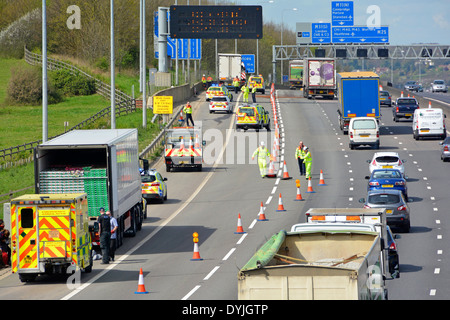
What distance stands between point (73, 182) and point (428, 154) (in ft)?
92.4

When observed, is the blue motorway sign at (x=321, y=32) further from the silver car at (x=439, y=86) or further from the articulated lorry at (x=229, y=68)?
the articulated lorry at (x=229, y=68)

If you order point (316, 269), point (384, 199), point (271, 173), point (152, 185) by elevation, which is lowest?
point (384, 199)

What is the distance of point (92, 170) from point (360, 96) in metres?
32.6

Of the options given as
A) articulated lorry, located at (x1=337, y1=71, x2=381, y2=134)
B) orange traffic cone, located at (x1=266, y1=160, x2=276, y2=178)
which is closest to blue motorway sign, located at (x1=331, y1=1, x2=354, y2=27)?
articulated lorry, located at (x1=337, y1=71, x2=381, y2=134)

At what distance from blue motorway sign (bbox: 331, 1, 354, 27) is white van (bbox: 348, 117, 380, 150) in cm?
5245

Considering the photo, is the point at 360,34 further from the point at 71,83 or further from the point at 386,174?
the point at 386,174

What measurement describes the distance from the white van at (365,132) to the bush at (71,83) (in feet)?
133

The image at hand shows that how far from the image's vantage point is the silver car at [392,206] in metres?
28.5

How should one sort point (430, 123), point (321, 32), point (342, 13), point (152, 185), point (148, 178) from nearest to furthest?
point (148, 178), point (152, 185), point (430, 123), point (342, 13), point (321, 32)

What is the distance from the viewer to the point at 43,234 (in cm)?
2148

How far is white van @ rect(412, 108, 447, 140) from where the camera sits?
2117 inches

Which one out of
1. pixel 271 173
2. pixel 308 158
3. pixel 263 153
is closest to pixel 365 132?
pixel 271 173
